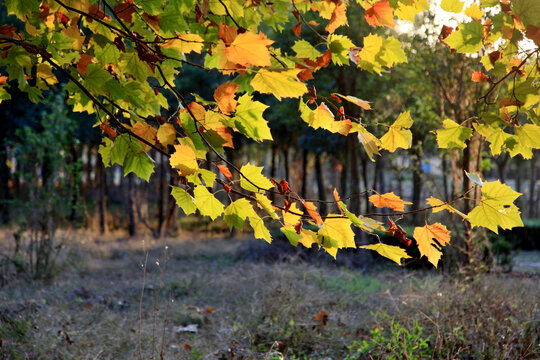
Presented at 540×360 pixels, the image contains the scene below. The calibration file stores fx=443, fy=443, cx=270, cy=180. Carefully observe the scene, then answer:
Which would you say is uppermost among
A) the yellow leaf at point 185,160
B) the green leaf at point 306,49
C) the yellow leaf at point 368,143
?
the green leaf at point 306,49

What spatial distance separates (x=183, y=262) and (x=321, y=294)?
5033 mm

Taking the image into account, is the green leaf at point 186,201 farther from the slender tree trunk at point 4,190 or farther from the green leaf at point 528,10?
the slender tree trunk at point 4,190

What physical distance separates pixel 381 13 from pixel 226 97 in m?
0.69

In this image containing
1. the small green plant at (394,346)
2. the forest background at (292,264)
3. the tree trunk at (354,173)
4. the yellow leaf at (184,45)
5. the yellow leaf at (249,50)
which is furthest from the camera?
the tree trunk at (354,173)

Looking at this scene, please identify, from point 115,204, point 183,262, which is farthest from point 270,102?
point 115,204

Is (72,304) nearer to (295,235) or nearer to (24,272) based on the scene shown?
(24,272)

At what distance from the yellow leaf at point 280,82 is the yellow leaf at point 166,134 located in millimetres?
474

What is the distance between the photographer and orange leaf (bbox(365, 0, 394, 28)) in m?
1.66

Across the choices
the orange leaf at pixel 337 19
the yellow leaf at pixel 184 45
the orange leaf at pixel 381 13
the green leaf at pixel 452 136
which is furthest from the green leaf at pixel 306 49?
the green leaf at pixel 452 136

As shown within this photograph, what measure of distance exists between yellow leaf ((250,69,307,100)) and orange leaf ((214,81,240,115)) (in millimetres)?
156

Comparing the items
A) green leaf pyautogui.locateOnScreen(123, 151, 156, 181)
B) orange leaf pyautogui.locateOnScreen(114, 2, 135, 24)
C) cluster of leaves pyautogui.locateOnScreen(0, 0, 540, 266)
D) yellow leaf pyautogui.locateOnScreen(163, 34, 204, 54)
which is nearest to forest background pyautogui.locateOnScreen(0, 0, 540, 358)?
cluster of leaves pyautogui.locateOnScreen(0, 0, 540, 266)

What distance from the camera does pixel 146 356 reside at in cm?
364

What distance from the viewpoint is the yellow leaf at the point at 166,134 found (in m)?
1.69

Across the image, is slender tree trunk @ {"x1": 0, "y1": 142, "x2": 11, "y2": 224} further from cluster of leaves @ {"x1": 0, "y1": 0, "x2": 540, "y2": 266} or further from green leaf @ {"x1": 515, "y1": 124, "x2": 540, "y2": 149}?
green leaf @ {"x1": 515, "y1": 124, "x2": 540, "y2": 149}
